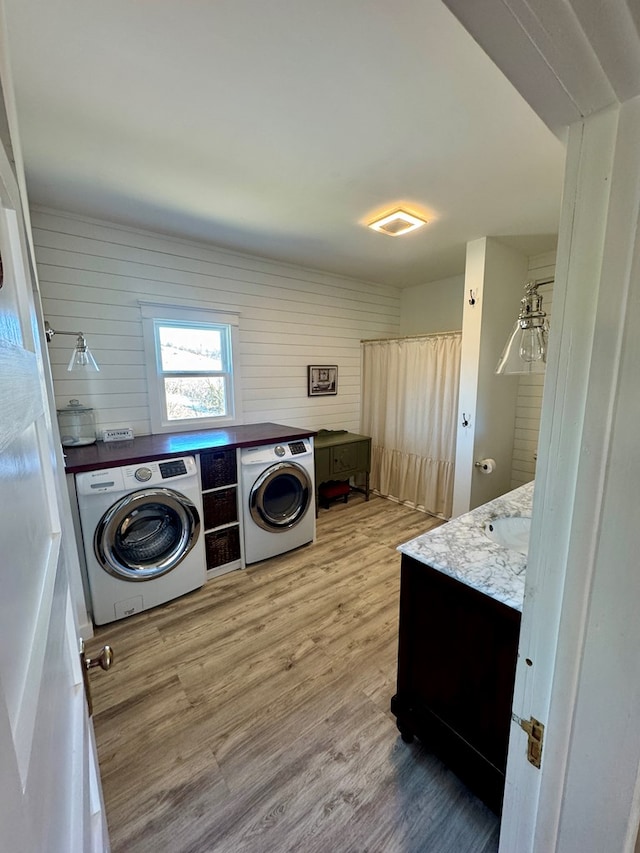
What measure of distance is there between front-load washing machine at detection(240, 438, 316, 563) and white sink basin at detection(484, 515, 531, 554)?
62.6 inches

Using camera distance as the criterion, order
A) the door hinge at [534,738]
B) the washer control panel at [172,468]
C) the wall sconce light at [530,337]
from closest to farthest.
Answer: the door hinge at [534,738] → the wall sconce light at [530,337] → the washer control panel at [172,468]

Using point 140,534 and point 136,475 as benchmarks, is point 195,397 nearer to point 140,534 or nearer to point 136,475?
point 136,475

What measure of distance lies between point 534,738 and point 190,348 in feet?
10.2

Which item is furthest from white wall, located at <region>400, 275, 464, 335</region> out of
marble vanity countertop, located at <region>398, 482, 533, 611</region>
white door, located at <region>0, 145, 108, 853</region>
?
white door, located at <region>0, 145, 108, 853</region>

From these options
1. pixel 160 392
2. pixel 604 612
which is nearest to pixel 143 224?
pixel 160 392

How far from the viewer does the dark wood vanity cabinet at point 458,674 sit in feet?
3.56

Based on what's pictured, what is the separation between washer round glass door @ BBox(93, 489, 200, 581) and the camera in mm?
1999

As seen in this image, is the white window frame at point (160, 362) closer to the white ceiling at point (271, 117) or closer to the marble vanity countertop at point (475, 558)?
the white ceiling at point (271, 117)

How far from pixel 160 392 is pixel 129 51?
2.07 meters

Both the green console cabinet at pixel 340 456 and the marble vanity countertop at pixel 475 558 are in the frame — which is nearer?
the marble vanity countertop at pixel 475 558

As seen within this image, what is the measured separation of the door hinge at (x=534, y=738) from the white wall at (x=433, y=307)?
3.90 metres

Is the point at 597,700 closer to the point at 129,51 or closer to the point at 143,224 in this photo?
the point at 129,51

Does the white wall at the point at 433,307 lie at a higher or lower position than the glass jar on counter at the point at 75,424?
higher

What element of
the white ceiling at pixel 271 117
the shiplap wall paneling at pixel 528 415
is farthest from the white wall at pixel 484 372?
the white ceiling at pixel 271 117
